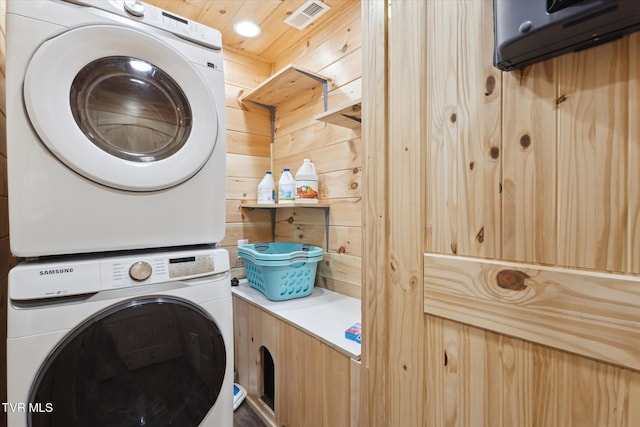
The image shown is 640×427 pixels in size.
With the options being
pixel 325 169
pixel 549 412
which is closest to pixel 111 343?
pixel 549 412

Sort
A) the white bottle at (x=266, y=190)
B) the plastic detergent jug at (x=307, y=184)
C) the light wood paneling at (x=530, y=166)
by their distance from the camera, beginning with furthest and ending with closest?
the white bottle at (x=266, y=190)
the plastic detergent jug at (x=307, y=184)
the light wood paneling at (x=530, y=166)

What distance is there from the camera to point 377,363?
0.80 m

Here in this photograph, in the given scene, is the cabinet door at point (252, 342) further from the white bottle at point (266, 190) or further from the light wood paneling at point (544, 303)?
the light wood paneling at point (544, 303)

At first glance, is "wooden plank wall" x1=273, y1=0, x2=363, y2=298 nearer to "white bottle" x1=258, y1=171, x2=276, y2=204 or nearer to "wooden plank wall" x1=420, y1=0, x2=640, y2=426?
"white bottle" x1=258, y1=171, x2=276, y2=204

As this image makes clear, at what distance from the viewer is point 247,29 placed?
1815 millimetres

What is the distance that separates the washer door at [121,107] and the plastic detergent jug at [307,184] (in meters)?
0.73

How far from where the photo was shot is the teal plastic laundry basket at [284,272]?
1.51 metres

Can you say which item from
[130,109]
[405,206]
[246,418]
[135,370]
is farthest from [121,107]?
[246,418]

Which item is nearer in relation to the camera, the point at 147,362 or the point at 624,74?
the point at 624,74

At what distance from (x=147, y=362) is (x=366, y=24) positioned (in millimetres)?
1230

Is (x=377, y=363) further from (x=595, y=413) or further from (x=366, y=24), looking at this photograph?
(x=366, y=24)

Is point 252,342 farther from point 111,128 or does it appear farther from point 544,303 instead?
point 544,303

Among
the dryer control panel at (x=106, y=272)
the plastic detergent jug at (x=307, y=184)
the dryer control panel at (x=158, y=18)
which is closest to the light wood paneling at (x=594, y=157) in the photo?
the dryer control panel at (x=106, y=272)

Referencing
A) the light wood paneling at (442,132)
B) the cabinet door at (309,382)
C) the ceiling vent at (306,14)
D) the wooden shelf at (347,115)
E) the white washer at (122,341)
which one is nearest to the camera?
the light wood paneling at (442,132)
